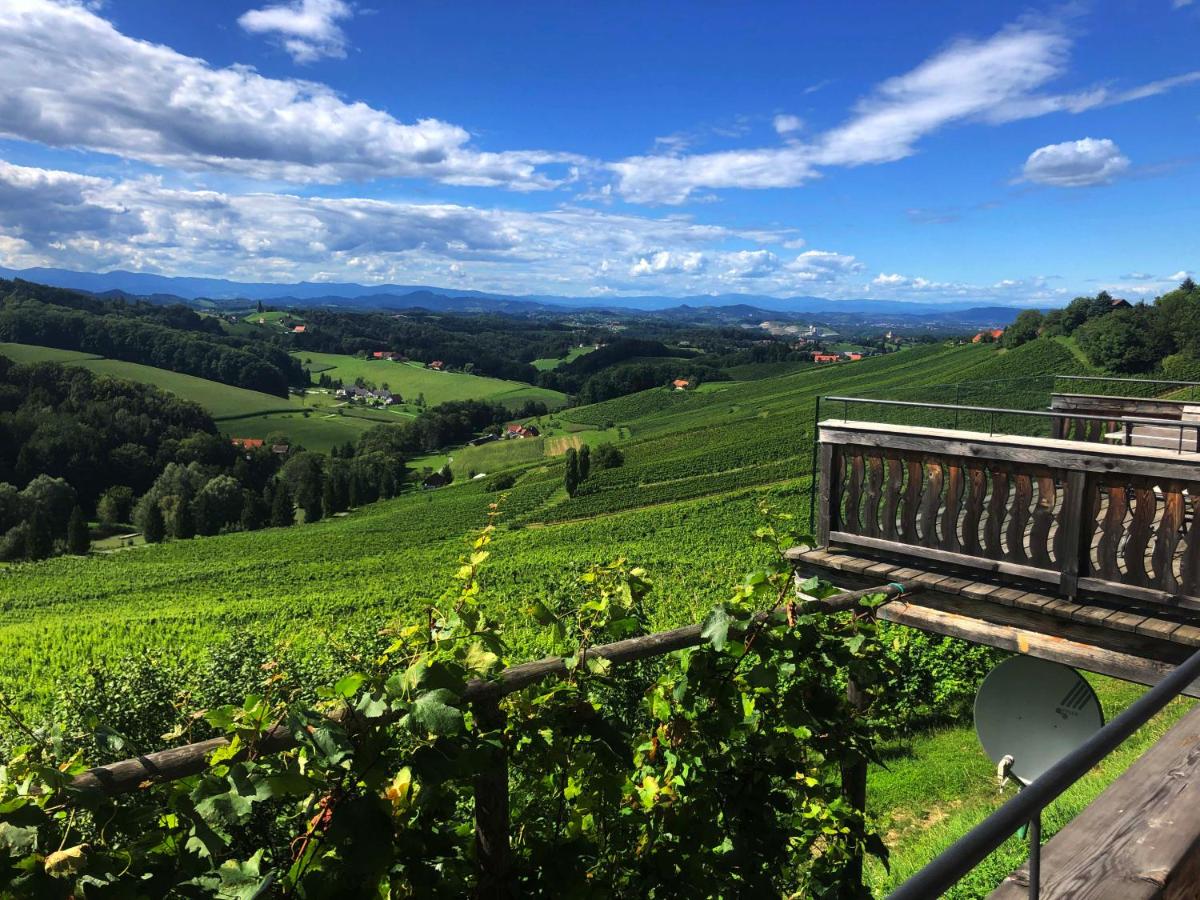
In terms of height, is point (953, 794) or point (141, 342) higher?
point (141, 342)

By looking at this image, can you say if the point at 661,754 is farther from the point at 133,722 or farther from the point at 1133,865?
the point at 133,722

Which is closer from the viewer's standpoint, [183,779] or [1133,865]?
[1133,865]

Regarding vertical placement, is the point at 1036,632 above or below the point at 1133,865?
below

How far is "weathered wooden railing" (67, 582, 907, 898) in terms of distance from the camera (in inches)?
56.6

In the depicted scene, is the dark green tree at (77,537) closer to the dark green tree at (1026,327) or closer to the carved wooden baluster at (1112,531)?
the dark green tree at (1026,327)

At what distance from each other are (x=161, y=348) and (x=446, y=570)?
124417mm

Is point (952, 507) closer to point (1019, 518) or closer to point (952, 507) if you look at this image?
point (952, 507)

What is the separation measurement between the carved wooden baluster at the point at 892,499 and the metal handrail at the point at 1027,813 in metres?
4.01

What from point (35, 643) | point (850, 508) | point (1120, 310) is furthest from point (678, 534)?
point (850, 508)

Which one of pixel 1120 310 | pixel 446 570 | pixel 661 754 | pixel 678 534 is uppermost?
pixel 1120 310

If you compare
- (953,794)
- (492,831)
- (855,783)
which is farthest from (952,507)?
(953,794)

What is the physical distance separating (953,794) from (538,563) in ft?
81.2

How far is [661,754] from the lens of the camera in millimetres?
2283

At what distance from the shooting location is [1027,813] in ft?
3.02
